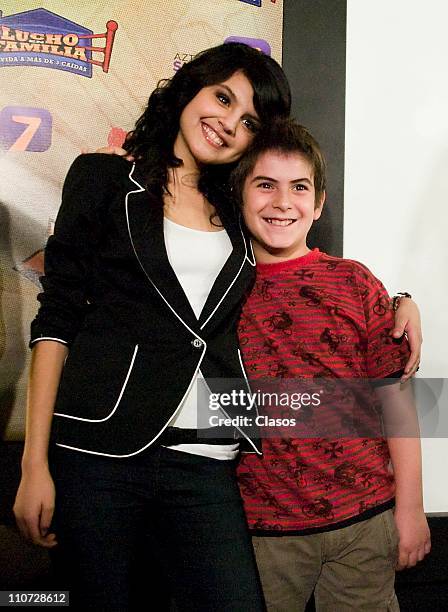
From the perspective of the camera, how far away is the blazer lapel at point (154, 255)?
38.5 inches

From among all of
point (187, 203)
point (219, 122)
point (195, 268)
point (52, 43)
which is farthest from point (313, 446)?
point (52, 43)

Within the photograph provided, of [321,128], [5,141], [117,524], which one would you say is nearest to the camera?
[117,524]

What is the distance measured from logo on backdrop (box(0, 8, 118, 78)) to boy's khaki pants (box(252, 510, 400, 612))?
104 cm

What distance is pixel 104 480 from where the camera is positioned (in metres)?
0.92

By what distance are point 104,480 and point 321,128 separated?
0.96 m

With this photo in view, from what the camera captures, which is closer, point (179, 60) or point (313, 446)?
point (313, 446)

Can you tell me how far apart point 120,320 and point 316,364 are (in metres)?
0.36

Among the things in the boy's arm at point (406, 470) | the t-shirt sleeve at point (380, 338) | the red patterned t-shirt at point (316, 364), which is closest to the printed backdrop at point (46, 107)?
the red patterned t-shirt at point (316, 364)

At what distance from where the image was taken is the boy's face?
1145 millimetres

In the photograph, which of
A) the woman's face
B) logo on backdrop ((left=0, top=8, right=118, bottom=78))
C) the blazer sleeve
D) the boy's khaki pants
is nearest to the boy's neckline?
the woman's face

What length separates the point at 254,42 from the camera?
1.42 meters

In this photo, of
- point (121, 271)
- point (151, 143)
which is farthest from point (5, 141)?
point (121, 271)

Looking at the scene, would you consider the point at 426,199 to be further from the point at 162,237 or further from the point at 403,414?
the point at 162,237

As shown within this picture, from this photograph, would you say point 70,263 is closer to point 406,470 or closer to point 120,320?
point 120,320
